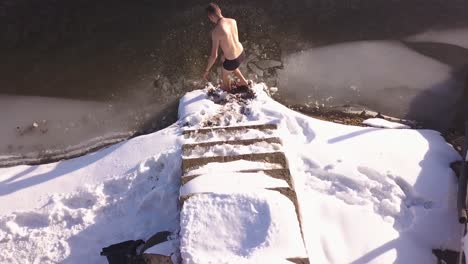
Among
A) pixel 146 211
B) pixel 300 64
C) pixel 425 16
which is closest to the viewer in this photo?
pixel 146 211

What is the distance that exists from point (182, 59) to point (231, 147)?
251cm

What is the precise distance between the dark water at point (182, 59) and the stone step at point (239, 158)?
1.73 metres

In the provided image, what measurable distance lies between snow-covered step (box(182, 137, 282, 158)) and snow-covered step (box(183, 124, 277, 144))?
0.41ft

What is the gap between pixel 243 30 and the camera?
7.20m

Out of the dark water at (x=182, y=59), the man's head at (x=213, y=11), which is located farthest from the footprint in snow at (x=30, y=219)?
the man's head at (x=213, y=11)

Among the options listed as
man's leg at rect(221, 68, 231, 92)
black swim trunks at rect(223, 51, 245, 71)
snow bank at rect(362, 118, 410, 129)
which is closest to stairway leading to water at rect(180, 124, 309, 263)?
black swim trunks at rect(223, 51, 245, 71)

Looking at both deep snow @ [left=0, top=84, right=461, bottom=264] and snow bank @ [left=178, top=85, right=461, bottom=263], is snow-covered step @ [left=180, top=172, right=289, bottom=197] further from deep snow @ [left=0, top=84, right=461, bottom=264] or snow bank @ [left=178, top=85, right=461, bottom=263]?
snow bank @ [left=178, top=85, right=461, bottom=263]

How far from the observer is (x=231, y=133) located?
518 cm

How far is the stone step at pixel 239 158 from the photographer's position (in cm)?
465

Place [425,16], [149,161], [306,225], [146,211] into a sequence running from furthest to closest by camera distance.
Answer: [425,16] → [149,161] → [146,211] → [306,225]

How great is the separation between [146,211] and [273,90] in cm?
271

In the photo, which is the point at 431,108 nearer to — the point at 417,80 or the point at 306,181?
the point at 417,80

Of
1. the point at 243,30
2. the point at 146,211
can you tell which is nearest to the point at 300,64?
the point at 243,30

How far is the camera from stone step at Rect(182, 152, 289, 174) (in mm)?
4652
